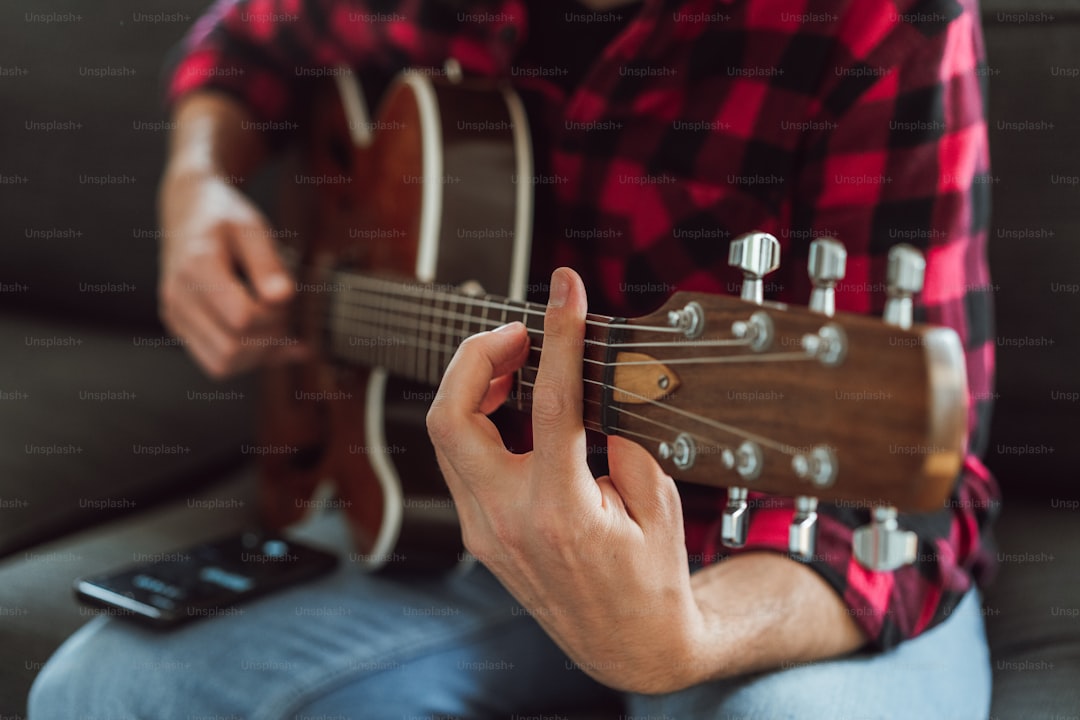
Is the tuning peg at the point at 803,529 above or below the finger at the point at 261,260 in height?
below

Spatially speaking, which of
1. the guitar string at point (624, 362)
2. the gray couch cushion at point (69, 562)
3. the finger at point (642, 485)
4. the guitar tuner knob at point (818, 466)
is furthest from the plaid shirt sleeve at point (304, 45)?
the guitar tuner knob at point (818, 466)

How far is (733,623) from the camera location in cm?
66

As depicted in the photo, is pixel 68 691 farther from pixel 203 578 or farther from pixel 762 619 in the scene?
pixel 762 619

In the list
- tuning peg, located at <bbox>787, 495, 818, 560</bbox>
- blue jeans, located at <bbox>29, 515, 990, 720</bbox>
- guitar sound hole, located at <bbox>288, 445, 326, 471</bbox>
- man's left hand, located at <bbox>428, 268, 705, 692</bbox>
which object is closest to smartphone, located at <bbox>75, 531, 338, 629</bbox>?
blue jeans, located at <bbox>29, 515, 990, 720</bbox>

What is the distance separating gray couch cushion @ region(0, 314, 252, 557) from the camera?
3.72ft

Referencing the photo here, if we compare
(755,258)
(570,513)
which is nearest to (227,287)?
(570,513)

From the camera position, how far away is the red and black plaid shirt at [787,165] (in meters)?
0.72

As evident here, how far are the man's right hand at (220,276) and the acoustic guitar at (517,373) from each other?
0.04 m

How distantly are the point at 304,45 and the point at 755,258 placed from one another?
939 millimetres

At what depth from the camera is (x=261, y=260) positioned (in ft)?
3.65

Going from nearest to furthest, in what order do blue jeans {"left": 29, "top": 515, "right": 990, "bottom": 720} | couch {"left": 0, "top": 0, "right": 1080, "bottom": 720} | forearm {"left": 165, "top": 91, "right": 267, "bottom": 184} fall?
1. blue jeans {"left": 29, "top": 515, "right": 990, "bottom": 720}
2. couch {"left": 0, "top": 0, "right": 1080, "bottom": 720}
3. forearm {"left": 165, "top": 91, "right": 267, "bottom": 184}

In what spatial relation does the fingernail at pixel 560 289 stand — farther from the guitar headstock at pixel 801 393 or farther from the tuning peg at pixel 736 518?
the tuning peg at pixel 736 518

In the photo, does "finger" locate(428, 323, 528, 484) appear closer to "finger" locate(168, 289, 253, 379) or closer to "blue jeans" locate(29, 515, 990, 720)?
"blue jeans" locate(29, 515, 990, 720)

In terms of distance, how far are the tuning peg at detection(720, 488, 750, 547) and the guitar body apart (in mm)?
380
